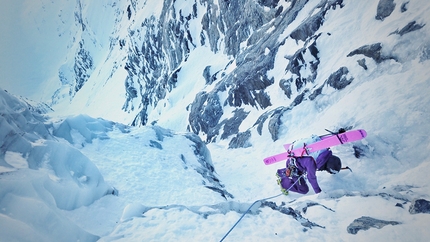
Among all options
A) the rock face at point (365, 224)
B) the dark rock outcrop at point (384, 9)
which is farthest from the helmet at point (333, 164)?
the dark rock outcrop at point (384, 9)

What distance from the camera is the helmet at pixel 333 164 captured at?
688 cm

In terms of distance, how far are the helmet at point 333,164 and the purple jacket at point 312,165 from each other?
0.39ft

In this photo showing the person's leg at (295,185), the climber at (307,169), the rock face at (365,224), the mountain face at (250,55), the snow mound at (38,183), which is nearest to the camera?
the snow mound at (38,183)

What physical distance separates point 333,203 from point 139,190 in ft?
18.8

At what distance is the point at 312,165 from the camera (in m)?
6.89

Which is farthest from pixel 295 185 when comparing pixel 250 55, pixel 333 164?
pixel 250 55

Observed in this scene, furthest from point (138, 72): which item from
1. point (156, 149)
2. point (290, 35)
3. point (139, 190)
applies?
point (139, 190)

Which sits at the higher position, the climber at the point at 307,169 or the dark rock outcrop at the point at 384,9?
the dark rock outcrop at the point at 384,9

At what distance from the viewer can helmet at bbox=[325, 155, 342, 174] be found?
688cm

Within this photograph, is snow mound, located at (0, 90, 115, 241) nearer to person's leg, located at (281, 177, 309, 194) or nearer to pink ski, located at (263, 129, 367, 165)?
person's leg, located at (281, 177, 309, 194)

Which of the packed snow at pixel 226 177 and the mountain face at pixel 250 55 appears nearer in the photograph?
the packed snow at pixel 226 177

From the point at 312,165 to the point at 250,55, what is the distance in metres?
19.0

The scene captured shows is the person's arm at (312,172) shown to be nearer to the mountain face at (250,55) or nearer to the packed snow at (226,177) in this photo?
the packed snow at (226,177)

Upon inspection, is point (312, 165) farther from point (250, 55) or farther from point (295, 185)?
point (250, 55)
